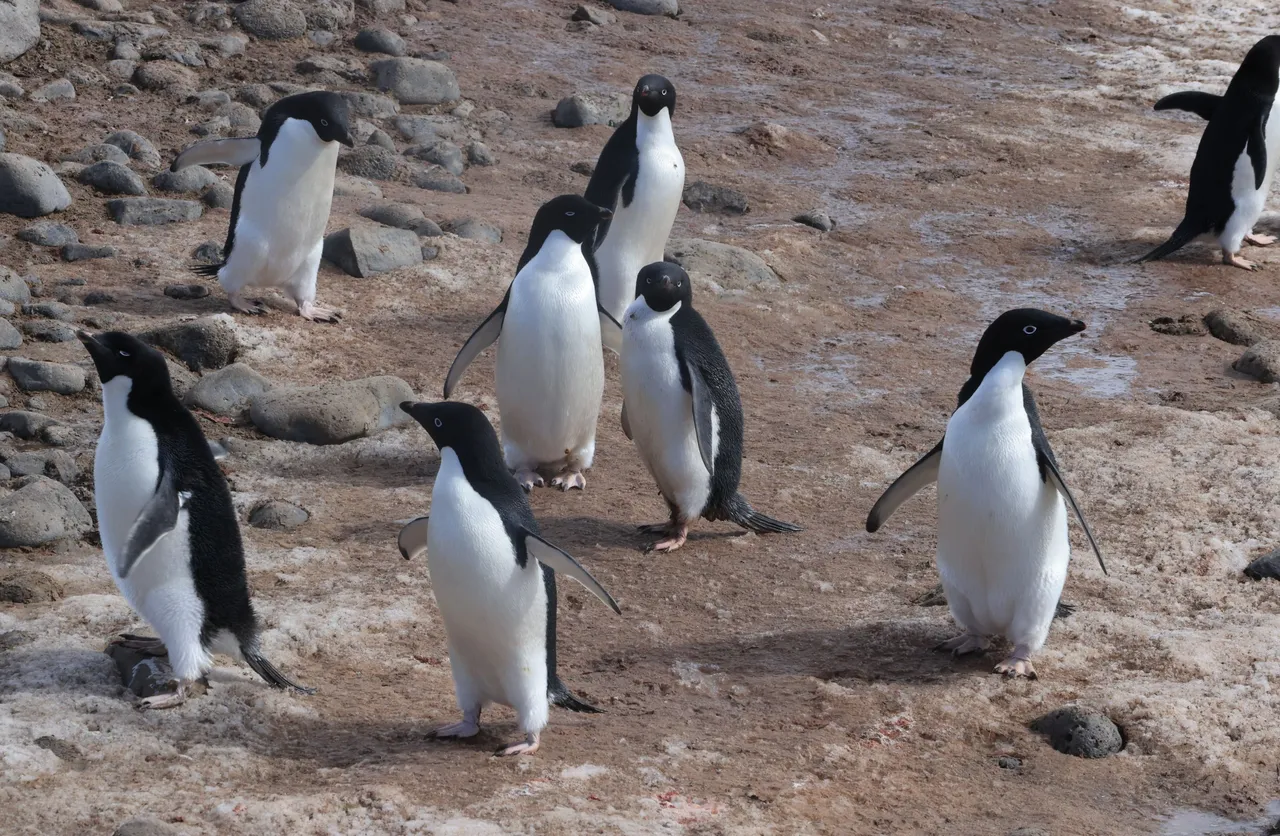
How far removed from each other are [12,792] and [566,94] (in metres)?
9.94

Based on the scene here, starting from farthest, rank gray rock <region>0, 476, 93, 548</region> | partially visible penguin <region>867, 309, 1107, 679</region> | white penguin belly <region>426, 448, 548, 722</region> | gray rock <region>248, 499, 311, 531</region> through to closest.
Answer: gray rock <region>248, 499, 311, 531</region> < gray rock <region>0, 476, 93, 548</region> < partially visible penguin <region>867, 309, 1107, 679</region> < white penguin belly <region>426, 448, 548, 722</region>

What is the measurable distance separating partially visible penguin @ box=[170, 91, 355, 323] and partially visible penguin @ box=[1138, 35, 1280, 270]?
18.8ft

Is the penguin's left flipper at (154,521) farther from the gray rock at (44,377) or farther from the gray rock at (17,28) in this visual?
the gray rock at (17,28)

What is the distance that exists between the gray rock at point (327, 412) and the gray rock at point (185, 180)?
3133 millimetres

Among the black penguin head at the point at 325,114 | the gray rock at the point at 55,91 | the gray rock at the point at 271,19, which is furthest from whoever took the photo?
the gray rock at the point at 271,19

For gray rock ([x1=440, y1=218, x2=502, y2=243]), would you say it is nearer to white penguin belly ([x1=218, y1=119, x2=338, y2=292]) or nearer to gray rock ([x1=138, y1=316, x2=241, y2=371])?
white penguin belly ([x1=218, y1=119, x2=338, y2=292])

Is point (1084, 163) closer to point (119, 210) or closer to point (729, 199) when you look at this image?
point (729, 199)

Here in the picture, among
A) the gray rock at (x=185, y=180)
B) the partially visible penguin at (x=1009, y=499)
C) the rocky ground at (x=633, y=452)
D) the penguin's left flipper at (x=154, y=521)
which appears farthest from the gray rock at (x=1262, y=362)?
the gray rock at (x=185, y=180)

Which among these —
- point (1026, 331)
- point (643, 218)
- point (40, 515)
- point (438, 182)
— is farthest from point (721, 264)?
point (40, 515)

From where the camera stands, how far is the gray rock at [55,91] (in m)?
10.6

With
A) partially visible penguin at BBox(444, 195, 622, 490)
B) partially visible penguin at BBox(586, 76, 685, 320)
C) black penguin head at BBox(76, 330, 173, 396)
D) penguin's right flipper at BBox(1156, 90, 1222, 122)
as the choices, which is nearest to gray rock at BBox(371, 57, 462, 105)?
partially visible penguin at BBox(586, 76, 685, 320)

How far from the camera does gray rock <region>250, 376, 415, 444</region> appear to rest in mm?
6574

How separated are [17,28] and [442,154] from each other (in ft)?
11.2

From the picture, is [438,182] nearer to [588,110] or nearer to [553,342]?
[588,110]
